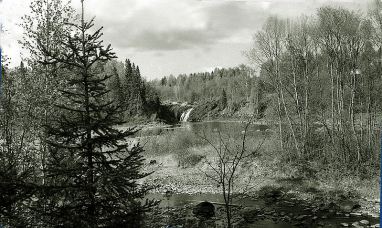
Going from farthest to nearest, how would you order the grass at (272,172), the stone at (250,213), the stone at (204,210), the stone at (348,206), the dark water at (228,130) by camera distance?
the dark water at (228,130) < the grass at (272,172) < the stone at (204,210) < the stone at (348,206) < the stone at (250,213)

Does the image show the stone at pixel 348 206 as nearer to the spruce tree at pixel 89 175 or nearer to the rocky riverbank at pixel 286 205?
the rocky riverbank at pixel 286 205

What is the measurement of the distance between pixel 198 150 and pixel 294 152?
377 inches

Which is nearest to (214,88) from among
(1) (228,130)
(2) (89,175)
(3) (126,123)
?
(1) (228,130)

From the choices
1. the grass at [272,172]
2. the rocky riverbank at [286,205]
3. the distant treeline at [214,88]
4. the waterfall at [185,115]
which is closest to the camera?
the rocky riverbank at [286,205]

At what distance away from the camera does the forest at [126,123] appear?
6805 millimetres

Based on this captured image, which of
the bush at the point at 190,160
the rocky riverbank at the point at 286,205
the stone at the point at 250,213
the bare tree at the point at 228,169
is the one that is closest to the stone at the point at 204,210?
the rocky riverbank at the point at 286,205

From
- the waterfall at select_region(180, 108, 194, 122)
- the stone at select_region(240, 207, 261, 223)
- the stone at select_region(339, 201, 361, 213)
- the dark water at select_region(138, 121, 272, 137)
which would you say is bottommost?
the stone at select_region(240, 207, 261, 223)

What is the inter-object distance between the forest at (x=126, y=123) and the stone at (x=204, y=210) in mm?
1008

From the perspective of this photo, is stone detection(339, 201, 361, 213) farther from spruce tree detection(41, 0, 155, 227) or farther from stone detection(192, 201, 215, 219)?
spruce tree detection(41, 0, 155, 227)

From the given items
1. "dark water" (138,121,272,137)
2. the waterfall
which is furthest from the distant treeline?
"dark water" (138,121,272,137)

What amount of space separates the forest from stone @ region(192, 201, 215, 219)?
3.31 ft

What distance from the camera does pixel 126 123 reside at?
1415 centimetres

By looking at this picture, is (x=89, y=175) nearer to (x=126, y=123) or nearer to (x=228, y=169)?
(x=126, y=123)

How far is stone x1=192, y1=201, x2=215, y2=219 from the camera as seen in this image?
1761 cm
